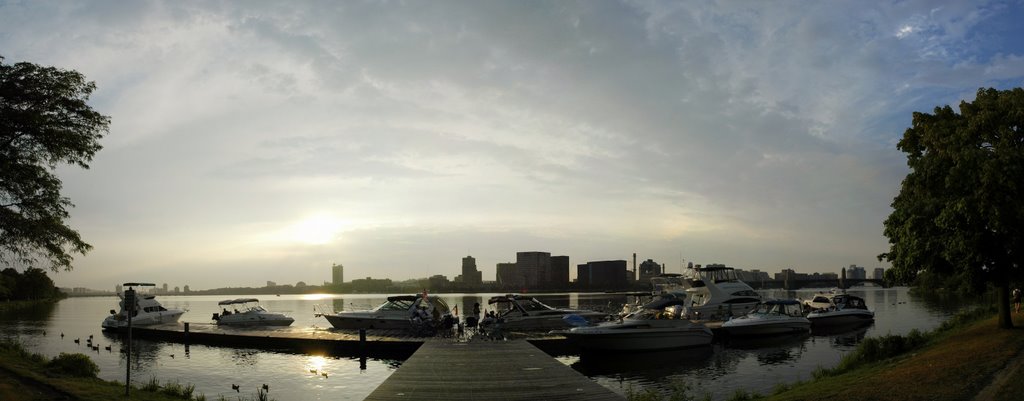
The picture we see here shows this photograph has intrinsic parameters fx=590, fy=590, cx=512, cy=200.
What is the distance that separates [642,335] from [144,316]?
41.4 metres

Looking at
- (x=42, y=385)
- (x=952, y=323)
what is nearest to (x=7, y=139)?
(x=42, y=385)

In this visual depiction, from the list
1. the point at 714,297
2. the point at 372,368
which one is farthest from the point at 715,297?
the point at 372,368

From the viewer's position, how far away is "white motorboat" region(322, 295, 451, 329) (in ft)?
129

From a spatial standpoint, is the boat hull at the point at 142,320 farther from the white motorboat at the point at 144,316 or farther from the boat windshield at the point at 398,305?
the boat windshield at the point at 398,305

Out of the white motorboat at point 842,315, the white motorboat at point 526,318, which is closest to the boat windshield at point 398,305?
the white motorboat at point 526,318

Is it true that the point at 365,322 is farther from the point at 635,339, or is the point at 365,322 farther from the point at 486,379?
the point at 486,379

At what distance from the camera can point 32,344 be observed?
40688 mm

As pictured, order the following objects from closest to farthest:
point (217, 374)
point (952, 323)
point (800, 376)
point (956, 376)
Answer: point (956, 376) < point (800, 376) < point (217, 374) < point (952, 323)

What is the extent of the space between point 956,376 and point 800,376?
10960 millimetres

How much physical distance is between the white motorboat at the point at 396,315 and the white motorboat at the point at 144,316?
60.8ft

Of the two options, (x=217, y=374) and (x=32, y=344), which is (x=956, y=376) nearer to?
(x=217, y=374)

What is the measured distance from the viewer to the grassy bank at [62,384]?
1409 cm

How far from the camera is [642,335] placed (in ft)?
A: 103

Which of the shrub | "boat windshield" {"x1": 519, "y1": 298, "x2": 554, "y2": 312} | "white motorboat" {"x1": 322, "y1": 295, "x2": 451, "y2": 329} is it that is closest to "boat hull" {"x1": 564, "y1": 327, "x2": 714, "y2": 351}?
"boat windshield" {"x1": 519, "y1": 298, "x2": 554, "y2": 312}
